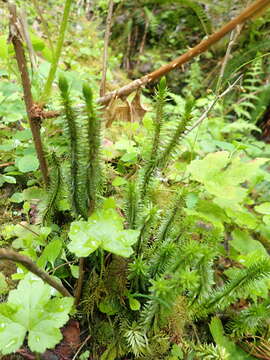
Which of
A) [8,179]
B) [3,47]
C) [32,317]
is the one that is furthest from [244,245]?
[3,47]

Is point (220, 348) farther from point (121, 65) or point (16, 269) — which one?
point (121, 65)

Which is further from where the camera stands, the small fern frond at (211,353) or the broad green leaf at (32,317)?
the small fern frond at (211,353)

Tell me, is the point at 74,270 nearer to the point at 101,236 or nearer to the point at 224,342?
the point at 101,236

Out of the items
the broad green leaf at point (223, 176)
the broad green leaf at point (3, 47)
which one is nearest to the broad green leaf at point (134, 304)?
the broad green leaf at point (223, 176)

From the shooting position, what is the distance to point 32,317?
89cm

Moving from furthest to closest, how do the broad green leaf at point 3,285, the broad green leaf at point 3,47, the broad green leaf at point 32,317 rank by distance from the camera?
1. the broad green leaf at point 3,47
2. the broad green leaf at point 3,285
3. the broad green leaf at point 32,317

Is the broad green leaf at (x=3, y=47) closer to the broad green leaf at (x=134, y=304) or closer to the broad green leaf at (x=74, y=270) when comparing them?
the broad green leaf at (x=74, y=270)

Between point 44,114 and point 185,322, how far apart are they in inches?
39.4

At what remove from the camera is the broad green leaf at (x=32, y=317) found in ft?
2.75

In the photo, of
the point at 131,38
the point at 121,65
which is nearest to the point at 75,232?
the point at 121,65

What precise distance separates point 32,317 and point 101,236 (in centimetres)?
31

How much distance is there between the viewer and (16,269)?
3.93ft

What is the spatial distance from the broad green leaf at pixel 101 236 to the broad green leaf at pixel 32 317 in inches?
6.6

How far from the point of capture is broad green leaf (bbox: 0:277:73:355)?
2.75 feet
